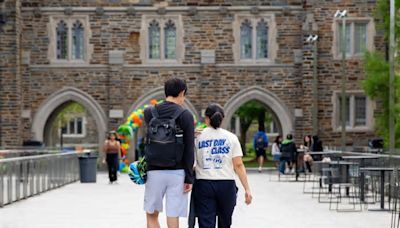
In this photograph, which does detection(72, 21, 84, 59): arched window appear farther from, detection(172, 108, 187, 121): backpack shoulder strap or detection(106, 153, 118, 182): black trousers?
detection(172, 108, 187, 121): backpack shoulder strap

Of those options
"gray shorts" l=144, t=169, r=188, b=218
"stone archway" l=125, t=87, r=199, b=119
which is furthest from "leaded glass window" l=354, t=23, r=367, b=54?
"gray shorts" l=144, t=169, r=188, b=218

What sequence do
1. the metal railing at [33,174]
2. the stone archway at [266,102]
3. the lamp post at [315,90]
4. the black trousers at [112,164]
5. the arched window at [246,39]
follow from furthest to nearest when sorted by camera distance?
the arched window at [246,39], the stone archway at [266,102], the lamp post at [315,90], the black trousers at [112,164], the metal railing at [33,174]

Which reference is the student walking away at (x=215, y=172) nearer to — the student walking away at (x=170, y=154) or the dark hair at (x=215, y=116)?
the dark hair at (x=215, y=116)

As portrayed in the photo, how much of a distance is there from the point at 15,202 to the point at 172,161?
11.4m

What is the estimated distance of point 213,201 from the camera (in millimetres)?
9898

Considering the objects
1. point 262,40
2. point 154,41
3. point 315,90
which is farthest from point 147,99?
point 315,90

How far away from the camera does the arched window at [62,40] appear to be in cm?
3869

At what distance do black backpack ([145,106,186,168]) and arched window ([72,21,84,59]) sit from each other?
29.6 meters

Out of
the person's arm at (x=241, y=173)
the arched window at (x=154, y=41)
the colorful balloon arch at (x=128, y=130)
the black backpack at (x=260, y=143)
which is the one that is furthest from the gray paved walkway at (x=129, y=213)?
the arched window at (x=154, y=41)

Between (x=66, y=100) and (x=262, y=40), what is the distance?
25.2 ft

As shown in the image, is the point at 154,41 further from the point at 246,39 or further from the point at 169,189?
the point at 169,189

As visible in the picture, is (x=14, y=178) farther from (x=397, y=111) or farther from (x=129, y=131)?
(x=129, y=131)

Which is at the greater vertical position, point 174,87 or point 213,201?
point 174,87

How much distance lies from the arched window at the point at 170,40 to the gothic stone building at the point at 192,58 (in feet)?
0.12
